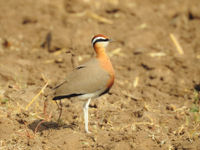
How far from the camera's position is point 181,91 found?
25.3 feet

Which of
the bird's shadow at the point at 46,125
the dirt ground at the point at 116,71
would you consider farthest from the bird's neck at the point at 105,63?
the bird's shadow at the point at 46,125

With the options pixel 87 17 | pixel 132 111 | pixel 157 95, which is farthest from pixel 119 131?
pixel 87 17

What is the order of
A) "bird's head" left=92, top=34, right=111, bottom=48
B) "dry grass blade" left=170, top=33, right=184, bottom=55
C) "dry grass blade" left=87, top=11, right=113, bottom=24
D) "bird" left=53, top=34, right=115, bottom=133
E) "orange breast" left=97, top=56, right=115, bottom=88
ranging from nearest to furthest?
1. "bird" left=53, top=34, right=115, bottom=133
2. "orange breast" left=97, top=56, right=115, bottom=88
3. "bird's head" left=92, top=34, right=111, bottom=48
4. "dry grass blade" left=170, top=33, right=184, bottom=55
5. "dry grass blade" left=87, top=11, right=113, bottom=24

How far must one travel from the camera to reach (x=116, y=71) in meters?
8.52

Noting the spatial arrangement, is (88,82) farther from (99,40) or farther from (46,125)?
(46,125)

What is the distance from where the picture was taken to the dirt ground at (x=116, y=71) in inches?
223

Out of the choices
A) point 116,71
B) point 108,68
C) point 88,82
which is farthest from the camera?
point 116,71

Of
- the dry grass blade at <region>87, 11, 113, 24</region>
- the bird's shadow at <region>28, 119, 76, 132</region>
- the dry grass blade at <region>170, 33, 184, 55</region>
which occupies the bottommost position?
the bird's shadow at <region>28, 119, 76, 132</region>

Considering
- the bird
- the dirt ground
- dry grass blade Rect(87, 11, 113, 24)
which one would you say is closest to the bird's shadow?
the dirt ground

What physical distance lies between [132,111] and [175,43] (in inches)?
142

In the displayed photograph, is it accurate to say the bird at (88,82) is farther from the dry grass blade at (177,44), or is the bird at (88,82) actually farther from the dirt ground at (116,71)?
the dry grass blade at (177,44)

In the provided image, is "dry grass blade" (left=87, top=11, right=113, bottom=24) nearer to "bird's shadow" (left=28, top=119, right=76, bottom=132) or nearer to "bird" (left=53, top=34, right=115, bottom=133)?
"bird" (left=53, top=34, right=115, bottom=133)

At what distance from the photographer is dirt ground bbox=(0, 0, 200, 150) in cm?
565

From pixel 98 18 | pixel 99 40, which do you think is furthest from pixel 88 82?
pixel 98 18
